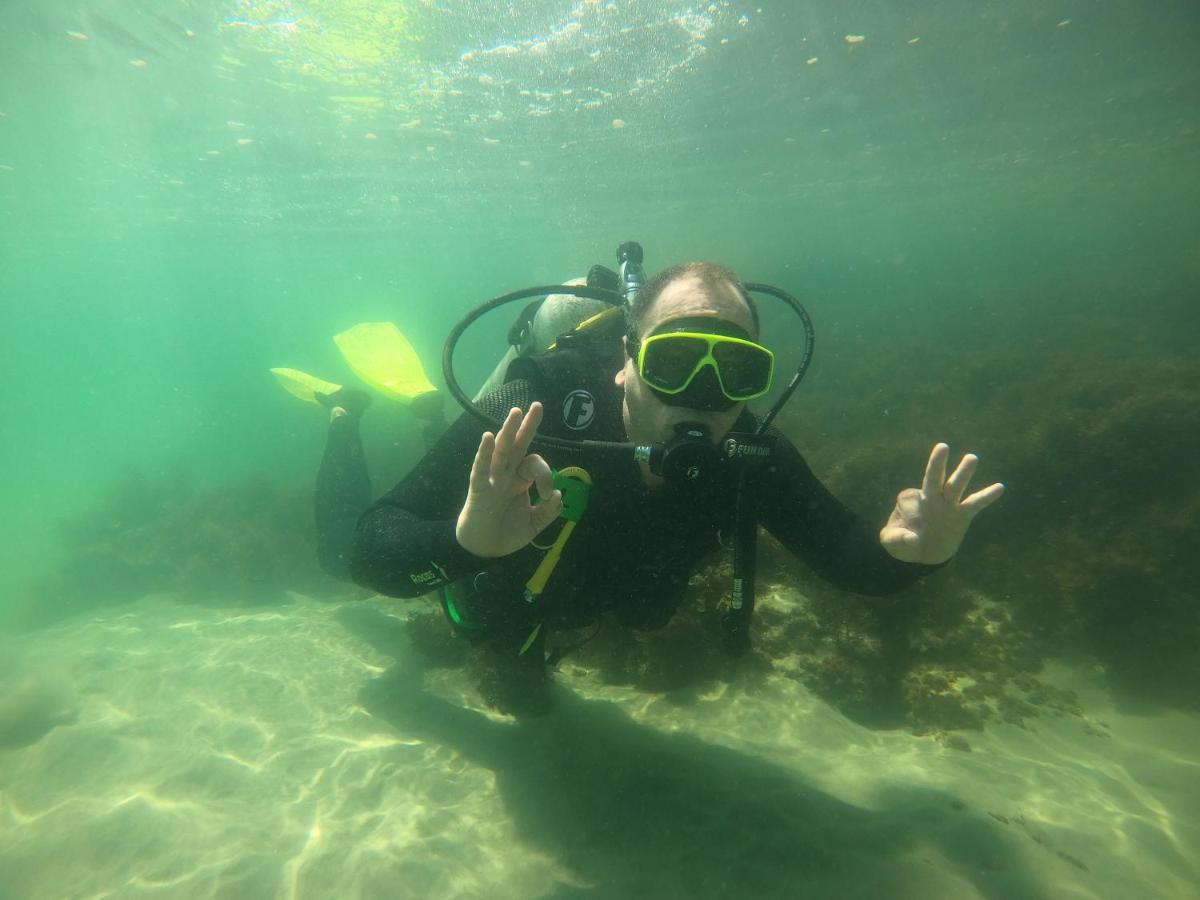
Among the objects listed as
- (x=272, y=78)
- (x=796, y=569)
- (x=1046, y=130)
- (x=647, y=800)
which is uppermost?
(x=1046, y=130)

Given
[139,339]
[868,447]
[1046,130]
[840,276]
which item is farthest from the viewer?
[139,339]

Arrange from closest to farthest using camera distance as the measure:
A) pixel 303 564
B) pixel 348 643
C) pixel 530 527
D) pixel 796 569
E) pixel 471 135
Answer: pixel 530 527
pixel 796 569
pixel 348 643
pixel 303 564
pixel 471 135

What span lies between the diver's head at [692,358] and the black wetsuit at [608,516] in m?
0.30

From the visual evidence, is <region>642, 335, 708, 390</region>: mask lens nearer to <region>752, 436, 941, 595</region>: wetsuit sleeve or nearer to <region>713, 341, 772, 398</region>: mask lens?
<region>713, 341, 772, 398</region>: mask lens

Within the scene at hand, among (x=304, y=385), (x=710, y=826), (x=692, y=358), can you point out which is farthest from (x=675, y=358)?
(x=304, y=385)

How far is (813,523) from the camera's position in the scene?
3623 mm

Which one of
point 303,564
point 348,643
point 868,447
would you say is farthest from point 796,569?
point 303,564

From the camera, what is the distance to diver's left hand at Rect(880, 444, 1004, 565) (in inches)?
109

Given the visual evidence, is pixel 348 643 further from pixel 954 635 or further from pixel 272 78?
pixel 272 78

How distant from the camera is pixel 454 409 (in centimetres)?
2180

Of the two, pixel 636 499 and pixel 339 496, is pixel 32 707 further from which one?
pixel 636 499

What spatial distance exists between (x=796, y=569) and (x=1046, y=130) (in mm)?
30281

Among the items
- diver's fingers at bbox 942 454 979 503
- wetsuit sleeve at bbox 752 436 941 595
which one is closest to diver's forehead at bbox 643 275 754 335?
wetsuit sleeve at bbox 752 436 941 595

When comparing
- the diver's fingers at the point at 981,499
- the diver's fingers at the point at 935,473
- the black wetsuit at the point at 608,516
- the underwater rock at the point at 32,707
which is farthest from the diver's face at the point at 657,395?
the underwater rock at the point at 32,707
